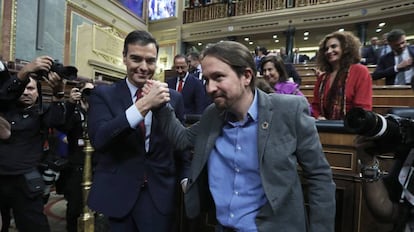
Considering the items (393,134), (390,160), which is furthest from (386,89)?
(393,134)

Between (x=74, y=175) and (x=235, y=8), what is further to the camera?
(x=235, y=8)

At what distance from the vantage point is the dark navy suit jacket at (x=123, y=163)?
1126mm

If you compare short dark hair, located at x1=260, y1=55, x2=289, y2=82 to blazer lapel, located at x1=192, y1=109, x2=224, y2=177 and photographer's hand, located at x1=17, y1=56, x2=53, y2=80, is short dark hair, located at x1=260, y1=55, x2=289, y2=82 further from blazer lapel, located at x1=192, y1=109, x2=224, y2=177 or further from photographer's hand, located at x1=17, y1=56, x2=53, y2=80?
photographer's hand, located at x1=17, y1=56, x2=53, y2=80

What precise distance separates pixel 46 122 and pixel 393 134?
188 cm

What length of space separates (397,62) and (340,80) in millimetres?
2176

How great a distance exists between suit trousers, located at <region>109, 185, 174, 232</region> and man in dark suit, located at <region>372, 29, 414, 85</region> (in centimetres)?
331

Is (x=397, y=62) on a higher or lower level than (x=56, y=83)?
higher

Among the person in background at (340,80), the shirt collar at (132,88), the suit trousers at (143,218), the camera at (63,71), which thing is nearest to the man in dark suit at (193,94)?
A: the person in background at (340,80)

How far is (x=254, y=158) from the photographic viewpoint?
0.94 m

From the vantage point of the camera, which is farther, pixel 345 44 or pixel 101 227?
pixel 345 44

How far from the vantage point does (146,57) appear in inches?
46.5

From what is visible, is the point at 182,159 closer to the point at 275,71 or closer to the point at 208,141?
the point at 208,141

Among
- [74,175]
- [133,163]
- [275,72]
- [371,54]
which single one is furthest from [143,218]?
[371,54]

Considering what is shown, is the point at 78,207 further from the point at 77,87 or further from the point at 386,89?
the point at 386,89
